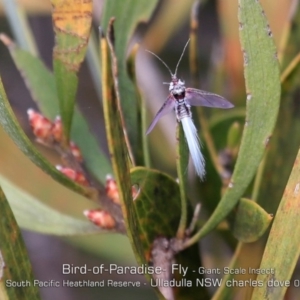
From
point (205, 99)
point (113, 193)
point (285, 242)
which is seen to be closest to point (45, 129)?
point (113, 193)

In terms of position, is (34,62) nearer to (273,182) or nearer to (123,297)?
(273,182)

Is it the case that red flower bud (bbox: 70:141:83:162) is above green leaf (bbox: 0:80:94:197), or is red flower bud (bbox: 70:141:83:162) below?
below

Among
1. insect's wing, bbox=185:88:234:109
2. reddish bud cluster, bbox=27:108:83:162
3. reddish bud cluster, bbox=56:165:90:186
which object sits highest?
insect's wing, bbox=185:88:234:109

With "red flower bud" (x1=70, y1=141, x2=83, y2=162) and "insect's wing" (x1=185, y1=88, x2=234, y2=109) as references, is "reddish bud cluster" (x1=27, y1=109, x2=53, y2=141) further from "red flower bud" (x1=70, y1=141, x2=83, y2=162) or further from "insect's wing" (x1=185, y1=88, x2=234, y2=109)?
"insect's wing" (x1=185, y1=88, x2=234, y2=109)

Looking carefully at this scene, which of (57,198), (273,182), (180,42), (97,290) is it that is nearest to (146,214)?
(273,182)

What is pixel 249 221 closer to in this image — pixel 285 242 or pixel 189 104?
pixel 285 242

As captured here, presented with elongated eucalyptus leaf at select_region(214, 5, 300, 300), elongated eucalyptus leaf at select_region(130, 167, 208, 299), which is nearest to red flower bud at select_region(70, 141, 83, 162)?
elongated eucalyptus leaf at select_region(130, 167, 208, 299)
